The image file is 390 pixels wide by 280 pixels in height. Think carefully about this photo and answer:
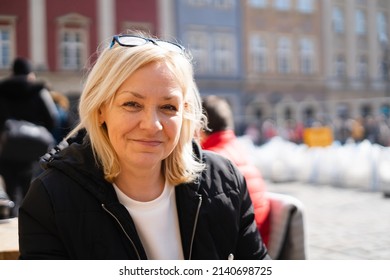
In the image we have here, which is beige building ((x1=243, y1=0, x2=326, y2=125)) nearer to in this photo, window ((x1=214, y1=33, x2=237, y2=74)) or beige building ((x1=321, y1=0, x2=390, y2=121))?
beige building ((x1=321, y1=0, x2=390, y2=121))

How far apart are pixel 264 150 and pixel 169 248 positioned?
197 inches

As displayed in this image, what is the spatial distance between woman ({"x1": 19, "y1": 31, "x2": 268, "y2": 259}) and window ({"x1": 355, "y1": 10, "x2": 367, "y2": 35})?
0.80 meters

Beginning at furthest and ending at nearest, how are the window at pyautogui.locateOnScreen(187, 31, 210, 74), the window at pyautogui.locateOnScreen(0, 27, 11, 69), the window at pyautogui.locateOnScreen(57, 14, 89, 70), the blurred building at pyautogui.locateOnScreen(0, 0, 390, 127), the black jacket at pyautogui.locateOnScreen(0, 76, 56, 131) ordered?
the window at pyautogui.locateOnScreen(57, 14, 89, 70), the window at pyautogui.locateOnScreen(0, 27, 11, 69), the window at pyautogui.locateOnScreen(187, 31, 210, 74), the black jacket at pyautogui.locateOnScreen(0, 76, 56, 131), the blurred building at pyautogui.locateOnScreen(0, 0, 390, 127)

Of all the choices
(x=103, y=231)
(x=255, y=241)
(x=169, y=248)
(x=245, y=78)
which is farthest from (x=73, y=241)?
(x=245, y=78)

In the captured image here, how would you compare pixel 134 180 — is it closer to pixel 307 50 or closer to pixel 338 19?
pixel 338 19

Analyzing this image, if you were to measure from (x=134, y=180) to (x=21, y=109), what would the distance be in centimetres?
135

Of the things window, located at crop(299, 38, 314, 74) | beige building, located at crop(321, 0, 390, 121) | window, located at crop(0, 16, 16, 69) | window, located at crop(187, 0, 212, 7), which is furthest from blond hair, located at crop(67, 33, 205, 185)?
window, located at crop(0, 16, 16, 69)

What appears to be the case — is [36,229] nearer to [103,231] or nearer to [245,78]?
[103,231]

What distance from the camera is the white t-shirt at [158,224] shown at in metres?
0.87

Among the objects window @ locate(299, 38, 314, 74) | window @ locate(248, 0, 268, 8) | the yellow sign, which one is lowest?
the yellow sign

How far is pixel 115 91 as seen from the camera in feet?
2.69

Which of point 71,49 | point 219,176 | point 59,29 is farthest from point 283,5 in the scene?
point 71,49

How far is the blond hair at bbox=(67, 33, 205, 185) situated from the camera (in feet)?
2.66
